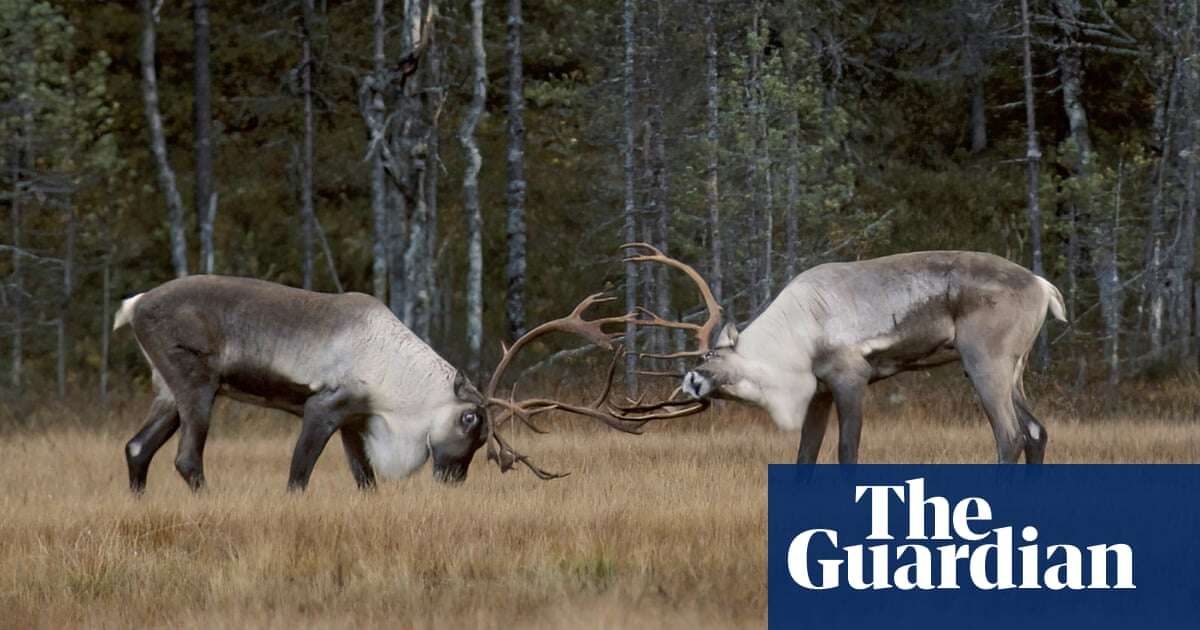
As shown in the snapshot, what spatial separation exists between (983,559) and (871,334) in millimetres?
3665

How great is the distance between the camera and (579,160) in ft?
97.7

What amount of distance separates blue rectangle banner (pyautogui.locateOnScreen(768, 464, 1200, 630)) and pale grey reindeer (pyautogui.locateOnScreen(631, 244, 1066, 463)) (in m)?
1.00

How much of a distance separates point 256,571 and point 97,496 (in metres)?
2.97

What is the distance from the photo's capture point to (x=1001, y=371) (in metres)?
10.9

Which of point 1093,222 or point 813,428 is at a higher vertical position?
point 1093,222

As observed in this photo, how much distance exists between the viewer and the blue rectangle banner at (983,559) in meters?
6.69

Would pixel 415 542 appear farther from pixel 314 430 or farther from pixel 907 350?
pixel 907 350

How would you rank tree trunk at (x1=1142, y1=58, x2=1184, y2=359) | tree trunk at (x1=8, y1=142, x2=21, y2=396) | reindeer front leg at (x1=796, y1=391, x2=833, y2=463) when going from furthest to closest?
tree trunk at (x1=1142, y1=58, x2=1184, y2=359) → tree trunk at (x1=8, y1=142, x2=21, y2=396) → reindeer front leg at (x1=796, y1=391, x2=833, y2=463)

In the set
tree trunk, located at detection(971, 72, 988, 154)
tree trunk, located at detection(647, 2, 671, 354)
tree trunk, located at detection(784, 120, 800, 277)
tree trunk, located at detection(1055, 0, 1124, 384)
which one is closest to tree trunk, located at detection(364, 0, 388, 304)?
tree trunk, located at detection(647, 2, 671, 354)

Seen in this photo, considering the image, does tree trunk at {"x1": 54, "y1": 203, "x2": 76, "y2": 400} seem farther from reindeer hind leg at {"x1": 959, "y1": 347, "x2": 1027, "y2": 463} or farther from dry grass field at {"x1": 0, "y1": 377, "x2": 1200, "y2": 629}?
reindeer hind leg at {"x1": 959, "y1": 347, "x2": 1027, "y2": 463}

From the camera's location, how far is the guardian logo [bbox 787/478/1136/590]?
7.22 meters

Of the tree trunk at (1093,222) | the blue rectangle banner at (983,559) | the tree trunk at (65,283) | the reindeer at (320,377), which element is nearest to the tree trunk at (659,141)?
the tree trunk at (1093,222)

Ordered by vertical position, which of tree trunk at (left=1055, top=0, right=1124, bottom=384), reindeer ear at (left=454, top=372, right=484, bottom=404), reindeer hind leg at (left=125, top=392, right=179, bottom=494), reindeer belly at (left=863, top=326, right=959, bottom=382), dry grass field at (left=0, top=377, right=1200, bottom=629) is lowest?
dry grass field at (left=0, top=377, right=1200, bottom=629)

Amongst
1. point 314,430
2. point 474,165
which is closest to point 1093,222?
point 474,165
